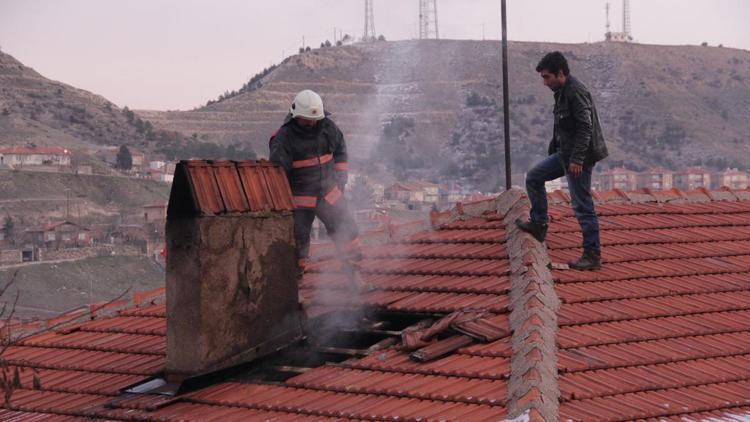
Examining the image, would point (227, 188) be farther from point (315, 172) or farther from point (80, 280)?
point (80, 280)

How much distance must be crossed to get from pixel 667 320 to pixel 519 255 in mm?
1293

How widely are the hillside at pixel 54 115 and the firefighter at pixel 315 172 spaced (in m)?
91.5

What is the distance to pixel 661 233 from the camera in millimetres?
10203

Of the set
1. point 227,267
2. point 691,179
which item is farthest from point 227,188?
point 691,179

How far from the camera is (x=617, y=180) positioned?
88.4 meters

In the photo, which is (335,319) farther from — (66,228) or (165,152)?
(165,152)

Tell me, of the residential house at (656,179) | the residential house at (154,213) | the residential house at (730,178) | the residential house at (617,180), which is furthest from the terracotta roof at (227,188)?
the residential house at (656,179)

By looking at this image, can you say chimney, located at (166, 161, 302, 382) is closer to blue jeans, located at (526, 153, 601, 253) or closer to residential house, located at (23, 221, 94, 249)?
blue jeans, located at (526, 153, 601, 253)

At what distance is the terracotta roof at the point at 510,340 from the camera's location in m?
6.61

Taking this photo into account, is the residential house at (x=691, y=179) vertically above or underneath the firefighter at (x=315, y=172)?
underneath

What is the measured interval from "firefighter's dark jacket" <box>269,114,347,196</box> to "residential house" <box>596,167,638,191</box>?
7341cm

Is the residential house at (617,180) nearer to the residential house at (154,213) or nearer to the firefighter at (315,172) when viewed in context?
the residential house at (154,213)

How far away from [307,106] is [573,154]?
218 cm

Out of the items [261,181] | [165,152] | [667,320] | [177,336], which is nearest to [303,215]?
[261,181]
